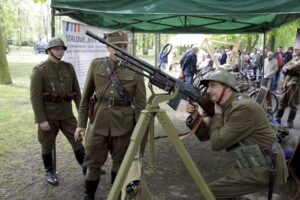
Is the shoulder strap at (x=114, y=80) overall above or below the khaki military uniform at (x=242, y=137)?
above

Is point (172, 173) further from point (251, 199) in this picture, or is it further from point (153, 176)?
point (251, 199)

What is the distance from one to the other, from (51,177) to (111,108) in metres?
1.78

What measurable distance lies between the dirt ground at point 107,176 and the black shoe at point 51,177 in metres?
0.06

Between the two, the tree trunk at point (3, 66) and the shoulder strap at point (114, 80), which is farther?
the tree trunk at point (3, 66)

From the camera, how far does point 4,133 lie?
738 cm

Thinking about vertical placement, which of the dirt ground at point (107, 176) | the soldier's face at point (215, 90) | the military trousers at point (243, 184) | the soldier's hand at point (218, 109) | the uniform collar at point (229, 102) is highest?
the soldier's face at point (215, 90)

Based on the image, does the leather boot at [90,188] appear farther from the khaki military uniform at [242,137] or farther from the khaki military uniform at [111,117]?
the khaki military uniform at [242,137]

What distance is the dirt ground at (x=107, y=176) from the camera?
450cm

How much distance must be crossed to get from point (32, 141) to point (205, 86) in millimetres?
4436

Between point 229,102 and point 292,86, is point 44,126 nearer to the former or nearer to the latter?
point 229,102

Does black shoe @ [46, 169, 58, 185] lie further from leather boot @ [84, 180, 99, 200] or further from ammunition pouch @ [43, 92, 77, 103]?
ammunition pouch @ [43, 92, 77, 103]

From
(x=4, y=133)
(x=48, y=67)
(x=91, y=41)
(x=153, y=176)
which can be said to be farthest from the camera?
(x=4, y=133)

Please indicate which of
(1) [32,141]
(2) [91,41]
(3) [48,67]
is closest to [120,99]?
(3) [48,67]

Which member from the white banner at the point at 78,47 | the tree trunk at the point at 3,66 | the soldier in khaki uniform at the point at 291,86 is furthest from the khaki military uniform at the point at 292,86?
the tree trunk at the point at 3,66
